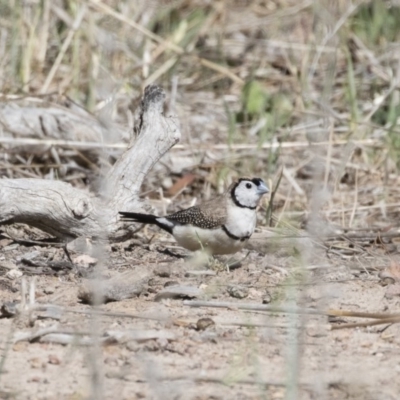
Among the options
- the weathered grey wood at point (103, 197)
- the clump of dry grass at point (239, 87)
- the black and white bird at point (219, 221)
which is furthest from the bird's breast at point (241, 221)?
the weathered grey wood at point (103, 197)

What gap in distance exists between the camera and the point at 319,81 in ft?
28.3

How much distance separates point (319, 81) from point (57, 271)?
4519 millimetres

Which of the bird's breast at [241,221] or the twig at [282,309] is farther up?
the bird's breast at [241,221]

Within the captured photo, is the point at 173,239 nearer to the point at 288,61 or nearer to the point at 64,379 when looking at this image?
the point at 64,379

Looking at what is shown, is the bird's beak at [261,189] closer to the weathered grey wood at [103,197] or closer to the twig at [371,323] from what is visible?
the weathered grey wood at [103,197]

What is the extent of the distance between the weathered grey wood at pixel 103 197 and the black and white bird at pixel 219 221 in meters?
0.11

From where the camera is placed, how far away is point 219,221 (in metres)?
5.18

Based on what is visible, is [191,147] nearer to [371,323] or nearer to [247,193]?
[247,193]

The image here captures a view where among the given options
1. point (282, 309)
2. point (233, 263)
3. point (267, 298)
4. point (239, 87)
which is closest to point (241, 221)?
point (233, 263)

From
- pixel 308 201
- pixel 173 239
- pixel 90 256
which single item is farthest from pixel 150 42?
pixel 90 256

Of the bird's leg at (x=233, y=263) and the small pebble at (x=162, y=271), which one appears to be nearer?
the small pebble at (x=162, y=271)

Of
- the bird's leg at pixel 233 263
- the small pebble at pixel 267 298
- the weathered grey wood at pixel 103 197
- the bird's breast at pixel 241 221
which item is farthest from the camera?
the bird's breast at pixel 241 221

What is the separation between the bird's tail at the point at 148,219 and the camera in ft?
16.3

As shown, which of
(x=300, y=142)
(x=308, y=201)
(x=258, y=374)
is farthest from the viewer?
(x=300, y=142)
